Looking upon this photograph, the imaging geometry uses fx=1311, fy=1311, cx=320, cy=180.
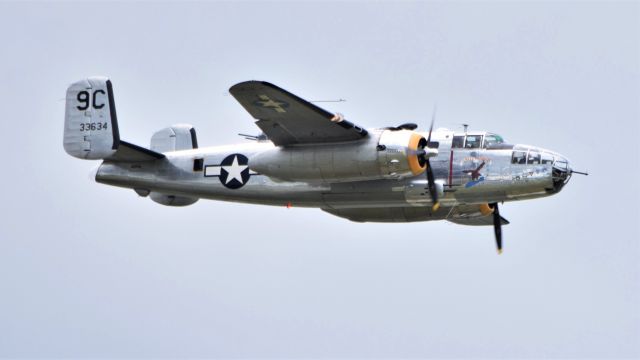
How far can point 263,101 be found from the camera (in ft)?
95.6

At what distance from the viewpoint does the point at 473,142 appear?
30.9 meters

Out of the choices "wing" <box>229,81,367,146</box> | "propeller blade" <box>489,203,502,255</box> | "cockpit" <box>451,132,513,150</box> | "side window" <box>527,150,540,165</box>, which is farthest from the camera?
"propeller blade" <box>489,203,502,255</box>

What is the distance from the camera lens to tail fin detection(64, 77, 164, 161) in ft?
107

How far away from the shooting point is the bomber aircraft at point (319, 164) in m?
29.5

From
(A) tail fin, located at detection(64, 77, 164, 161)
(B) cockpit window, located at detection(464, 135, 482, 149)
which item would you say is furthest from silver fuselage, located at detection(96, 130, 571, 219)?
(A) tail fin, located at detection(64, 77, 164, 161)

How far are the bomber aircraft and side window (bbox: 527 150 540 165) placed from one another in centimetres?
2

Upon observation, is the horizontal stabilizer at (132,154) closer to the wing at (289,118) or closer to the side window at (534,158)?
the wing at (289,118)

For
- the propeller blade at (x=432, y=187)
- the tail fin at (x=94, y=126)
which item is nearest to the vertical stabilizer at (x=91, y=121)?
the tail fin at (x=94, y=126)

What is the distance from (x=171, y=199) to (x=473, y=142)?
27.4ft

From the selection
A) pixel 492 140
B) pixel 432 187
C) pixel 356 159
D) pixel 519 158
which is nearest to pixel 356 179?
pixel 356 159

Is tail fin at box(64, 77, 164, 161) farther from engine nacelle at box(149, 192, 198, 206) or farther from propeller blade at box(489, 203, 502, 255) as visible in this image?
propeller blade at box(489, 203, 502, 255)

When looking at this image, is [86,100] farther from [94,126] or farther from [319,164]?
[319,164]

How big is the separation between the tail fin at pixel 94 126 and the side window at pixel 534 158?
30.0 ft

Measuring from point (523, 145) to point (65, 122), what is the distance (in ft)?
37.5
